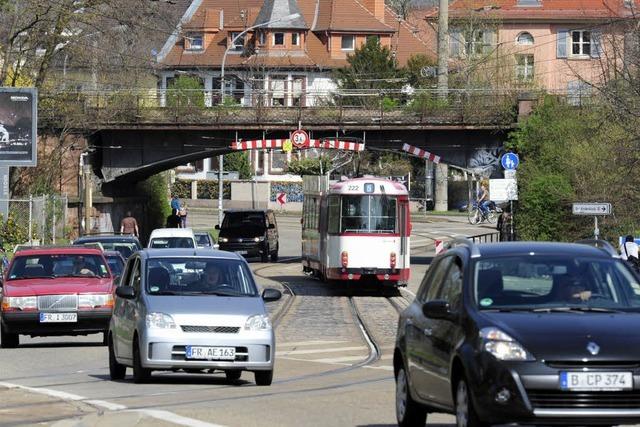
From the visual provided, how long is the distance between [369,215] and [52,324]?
1637cm

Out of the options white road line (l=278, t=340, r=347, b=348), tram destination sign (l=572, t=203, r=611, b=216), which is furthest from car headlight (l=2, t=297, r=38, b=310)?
tram destination sign (l=572, t=203, r=611, b=216)

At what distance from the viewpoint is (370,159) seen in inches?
3944

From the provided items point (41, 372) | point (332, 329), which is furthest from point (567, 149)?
point (41, 372)

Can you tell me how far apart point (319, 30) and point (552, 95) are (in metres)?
58.5

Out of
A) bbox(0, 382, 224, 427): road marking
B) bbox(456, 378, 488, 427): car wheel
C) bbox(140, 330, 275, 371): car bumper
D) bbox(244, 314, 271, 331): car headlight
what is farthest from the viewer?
bbox(244, 314, 271, 331): car headlight

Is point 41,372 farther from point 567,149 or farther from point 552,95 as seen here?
point 552,95

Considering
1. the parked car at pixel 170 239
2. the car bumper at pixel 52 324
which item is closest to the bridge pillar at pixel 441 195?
the parked car at pixel 170 239

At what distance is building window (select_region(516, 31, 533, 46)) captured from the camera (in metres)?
101

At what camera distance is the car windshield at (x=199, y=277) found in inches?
667

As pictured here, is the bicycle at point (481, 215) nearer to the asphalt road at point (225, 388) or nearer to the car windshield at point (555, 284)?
the asphalt road at point (225, 388)

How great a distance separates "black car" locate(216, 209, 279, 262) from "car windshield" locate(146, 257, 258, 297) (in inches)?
1508

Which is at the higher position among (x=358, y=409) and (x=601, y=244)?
(x=601, y=244)

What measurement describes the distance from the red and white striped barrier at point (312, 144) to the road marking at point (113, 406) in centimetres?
3941

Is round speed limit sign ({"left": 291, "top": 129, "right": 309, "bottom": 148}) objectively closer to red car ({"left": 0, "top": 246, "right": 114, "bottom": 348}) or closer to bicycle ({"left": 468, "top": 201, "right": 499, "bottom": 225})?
bicycle ({"left": 468, "top": 201, "right": 499, "bottom": 225})
